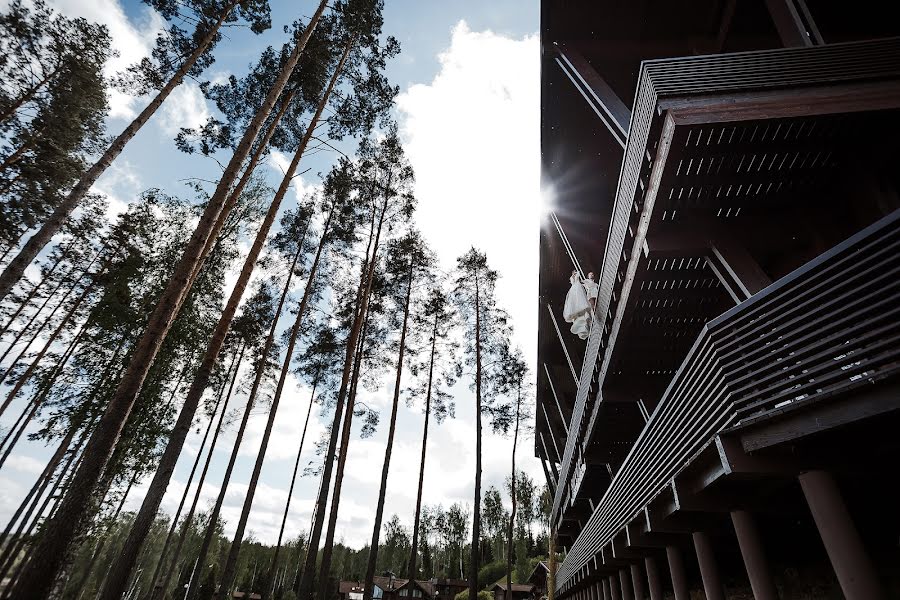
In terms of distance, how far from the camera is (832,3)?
5.51 meters

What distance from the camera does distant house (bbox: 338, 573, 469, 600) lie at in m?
41.1

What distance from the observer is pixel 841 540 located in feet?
9.08

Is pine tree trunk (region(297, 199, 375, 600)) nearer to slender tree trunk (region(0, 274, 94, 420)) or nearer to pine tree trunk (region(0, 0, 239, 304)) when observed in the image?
pine tree trunk (region(0, 0, 239, 304))

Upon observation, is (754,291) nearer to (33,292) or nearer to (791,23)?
(791,23)

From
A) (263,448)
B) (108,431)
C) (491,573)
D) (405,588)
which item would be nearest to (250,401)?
(263,448)

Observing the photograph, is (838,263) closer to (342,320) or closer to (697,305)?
(697,305)

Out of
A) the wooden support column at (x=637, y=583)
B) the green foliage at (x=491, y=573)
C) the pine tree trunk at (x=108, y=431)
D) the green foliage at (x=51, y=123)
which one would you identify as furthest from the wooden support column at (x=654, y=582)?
the green foliage at (x=491, y=573)

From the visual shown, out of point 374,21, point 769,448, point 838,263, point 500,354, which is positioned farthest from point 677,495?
point 500,354

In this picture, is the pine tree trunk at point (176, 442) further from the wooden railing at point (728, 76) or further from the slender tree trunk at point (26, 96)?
the slender tree trunk at point (26, 96)

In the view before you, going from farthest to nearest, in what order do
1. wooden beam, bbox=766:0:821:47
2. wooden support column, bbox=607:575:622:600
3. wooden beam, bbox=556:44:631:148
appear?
wooden support column, bbox=607:575:622:600, wooden beam, bbox=556:44:631:148, wooden beam, bbox=766:0:821:47

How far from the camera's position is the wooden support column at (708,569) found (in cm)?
472

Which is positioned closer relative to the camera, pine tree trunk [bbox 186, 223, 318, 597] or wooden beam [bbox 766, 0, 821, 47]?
wooden beam [bbox 766, 0, 821, 47]

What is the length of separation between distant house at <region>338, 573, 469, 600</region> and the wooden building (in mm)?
40292

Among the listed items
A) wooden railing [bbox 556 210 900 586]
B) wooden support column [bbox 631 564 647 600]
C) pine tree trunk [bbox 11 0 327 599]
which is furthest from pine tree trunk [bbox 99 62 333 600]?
wooden support column [bbox 631 564 647 600]
